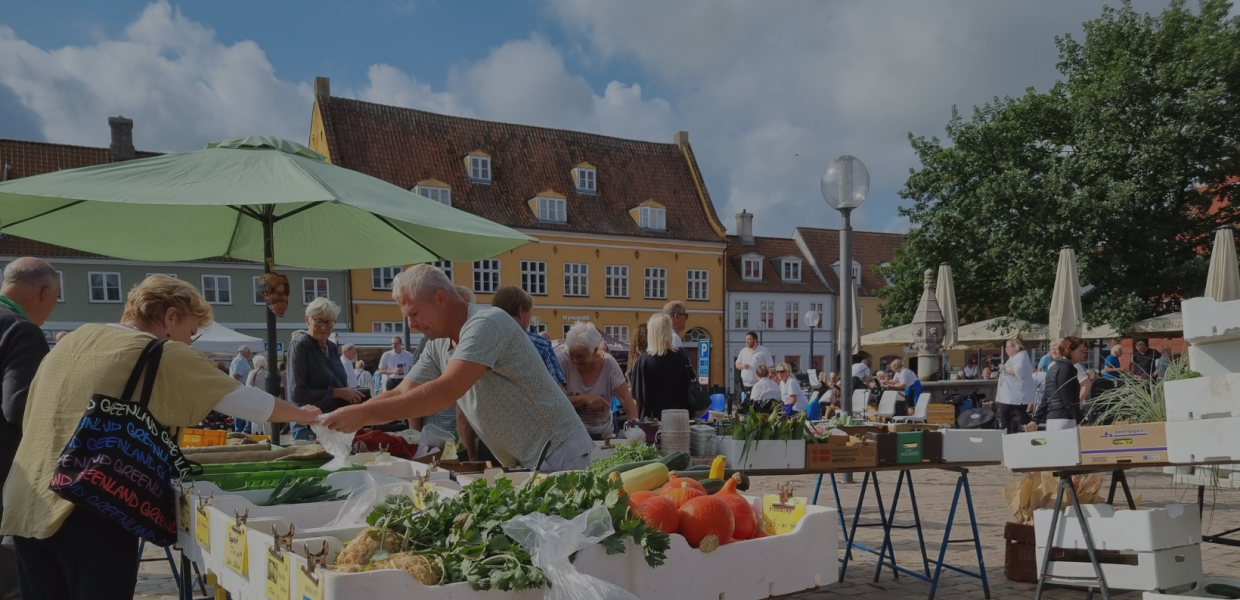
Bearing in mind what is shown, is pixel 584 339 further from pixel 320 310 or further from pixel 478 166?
pixel 478 166

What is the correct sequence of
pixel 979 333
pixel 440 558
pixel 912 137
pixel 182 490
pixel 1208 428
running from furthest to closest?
pixel 912 137 → pixel 979 333 → pixel 1208 428 → pixel 182 490 → pixel 440 558

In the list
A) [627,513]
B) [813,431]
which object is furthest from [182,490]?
[813,431]

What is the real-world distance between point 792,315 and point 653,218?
32.7ft

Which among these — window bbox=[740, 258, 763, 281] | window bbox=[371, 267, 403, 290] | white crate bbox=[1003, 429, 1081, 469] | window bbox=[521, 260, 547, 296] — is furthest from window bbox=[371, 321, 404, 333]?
white crate bbox=[1003, 429, 1081, 469]

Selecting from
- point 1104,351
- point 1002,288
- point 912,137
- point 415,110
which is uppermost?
point 415,110

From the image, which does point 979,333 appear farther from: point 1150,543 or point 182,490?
point 182,490

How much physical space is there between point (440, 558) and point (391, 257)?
4760mm

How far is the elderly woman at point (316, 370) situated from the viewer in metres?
6.42

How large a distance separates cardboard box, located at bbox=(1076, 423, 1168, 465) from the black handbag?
3.69m

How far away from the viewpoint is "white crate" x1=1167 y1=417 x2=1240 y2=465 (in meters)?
3.57

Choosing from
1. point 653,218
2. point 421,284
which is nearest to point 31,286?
point 421,284

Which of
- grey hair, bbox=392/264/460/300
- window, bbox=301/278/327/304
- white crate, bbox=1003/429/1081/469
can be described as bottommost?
white crate, bbox=1003/429/1081/469

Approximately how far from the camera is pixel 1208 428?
366 cm

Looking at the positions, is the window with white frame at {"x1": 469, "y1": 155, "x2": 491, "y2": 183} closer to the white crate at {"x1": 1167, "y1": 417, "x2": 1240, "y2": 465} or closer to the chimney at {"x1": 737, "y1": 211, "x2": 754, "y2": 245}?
the chimney at {"x1": 737, "y1": 211, "x2": 754, "y2": 245}
